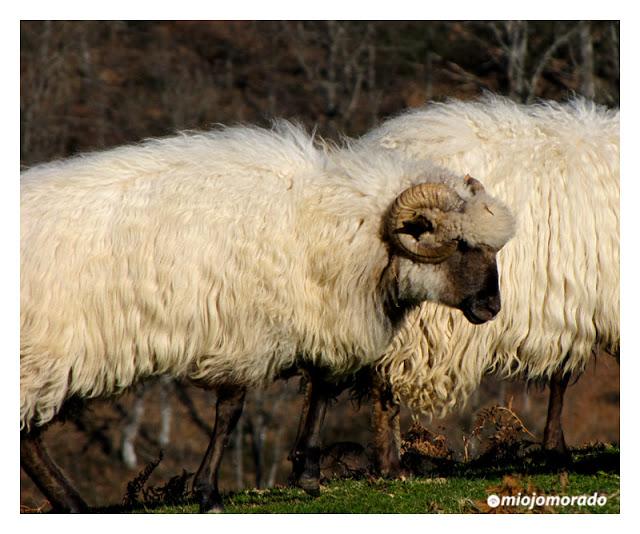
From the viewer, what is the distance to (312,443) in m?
8.02

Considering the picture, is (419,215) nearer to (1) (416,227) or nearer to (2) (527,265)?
(1) (416,227)

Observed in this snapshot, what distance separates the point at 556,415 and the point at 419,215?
267 centimetres

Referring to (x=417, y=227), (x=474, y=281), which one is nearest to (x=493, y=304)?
(x=474, y=281)

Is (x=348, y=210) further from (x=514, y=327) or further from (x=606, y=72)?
Answer: (x=606, y=72)

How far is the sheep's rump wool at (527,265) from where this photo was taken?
8555 millimetres

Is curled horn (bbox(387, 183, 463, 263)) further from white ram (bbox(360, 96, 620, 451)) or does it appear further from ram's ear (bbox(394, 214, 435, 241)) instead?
white ram (bbox(360, 96, 620, 451))

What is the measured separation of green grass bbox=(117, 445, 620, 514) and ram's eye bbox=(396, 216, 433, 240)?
5.37 ft

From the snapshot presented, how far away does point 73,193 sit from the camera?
7.54 m

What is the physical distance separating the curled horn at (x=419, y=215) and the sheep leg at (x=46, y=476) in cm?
264

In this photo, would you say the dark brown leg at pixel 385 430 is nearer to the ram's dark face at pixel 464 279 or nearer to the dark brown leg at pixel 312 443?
the dark brown leg at pixel 312 443

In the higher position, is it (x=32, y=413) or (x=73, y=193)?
(x=73, y=193)

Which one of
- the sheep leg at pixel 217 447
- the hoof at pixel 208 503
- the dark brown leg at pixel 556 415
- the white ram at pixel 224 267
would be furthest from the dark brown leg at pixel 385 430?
the hoof at pixel 208 503

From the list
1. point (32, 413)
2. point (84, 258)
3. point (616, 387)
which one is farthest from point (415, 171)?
point (616, 387)

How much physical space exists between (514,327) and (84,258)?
3.18 m
